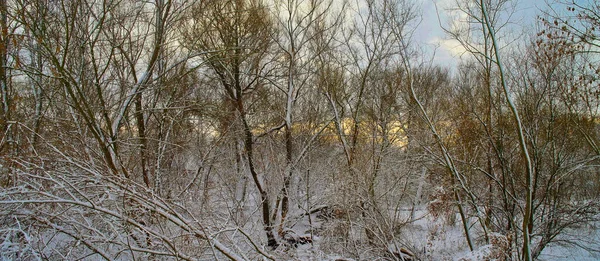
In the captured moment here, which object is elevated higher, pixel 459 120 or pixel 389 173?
pixel 459 120

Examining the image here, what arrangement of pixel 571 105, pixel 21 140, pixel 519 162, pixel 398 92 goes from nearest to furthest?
pixel 21 140, pixel 571 105, pixel 519 162, pixel 398 92

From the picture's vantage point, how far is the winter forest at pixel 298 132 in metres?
5.52

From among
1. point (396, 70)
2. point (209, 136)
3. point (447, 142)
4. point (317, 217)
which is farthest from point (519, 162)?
point (209, 136)

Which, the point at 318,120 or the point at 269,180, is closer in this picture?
the point at 269,180

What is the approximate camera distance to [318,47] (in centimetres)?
1291

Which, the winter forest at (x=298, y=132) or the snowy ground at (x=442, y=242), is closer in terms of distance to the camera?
the winter forest at (x=298, y=132)

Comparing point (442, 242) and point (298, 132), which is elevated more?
point (298, 132)

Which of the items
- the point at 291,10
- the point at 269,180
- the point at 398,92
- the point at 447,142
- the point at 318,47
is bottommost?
the point at 269,180

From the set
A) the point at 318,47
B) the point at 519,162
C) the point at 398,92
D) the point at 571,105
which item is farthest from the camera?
the point at 398,92

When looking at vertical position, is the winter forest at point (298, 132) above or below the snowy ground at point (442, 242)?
above

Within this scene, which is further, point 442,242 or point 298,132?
point 298,132

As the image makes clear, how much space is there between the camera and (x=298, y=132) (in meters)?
13.4

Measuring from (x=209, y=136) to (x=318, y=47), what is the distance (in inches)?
209

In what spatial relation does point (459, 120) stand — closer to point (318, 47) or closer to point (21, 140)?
point (318, 47)
